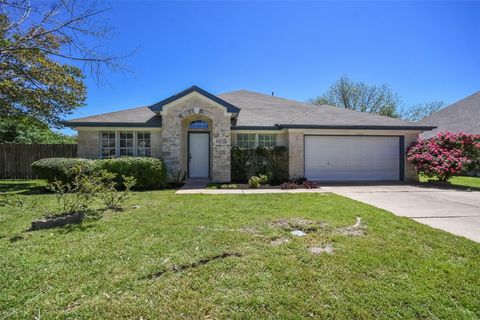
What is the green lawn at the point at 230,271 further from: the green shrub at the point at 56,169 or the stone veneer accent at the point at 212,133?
the stone veneer accent at the point at 212,133

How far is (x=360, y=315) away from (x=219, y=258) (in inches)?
74.9

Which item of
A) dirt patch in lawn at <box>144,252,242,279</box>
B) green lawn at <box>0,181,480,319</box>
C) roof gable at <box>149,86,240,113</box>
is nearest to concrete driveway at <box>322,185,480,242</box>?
green lawn at <box>0,181,480,319</box>

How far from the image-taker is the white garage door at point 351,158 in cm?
1343

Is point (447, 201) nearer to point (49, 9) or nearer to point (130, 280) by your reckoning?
point (130, 280)

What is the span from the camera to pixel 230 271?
11.4ft

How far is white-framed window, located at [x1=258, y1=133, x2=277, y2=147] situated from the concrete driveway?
4.61m

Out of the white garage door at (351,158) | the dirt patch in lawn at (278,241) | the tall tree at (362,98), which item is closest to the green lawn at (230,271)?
the dirt patch in lawn at (278,241)

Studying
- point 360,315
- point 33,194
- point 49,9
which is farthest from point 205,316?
point 33,194

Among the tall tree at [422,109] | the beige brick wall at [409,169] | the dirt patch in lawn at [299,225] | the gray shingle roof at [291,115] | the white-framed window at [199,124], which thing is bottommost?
the dirt patch in lawn at [299,225]

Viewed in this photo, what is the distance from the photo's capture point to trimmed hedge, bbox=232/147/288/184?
13047 mm

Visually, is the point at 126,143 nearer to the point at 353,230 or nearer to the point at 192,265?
the point at 192,265

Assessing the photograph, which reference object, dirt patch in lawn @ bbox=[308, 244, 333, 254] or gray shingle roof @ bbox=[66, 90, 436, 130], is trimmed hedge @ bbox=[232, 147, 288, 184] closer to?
gray shingle roof @ bbox=[66, 90, 436, 130]

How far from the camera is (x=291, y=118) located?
14.2 m

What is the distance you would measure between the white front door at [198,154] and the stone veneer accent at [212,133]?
92cm
